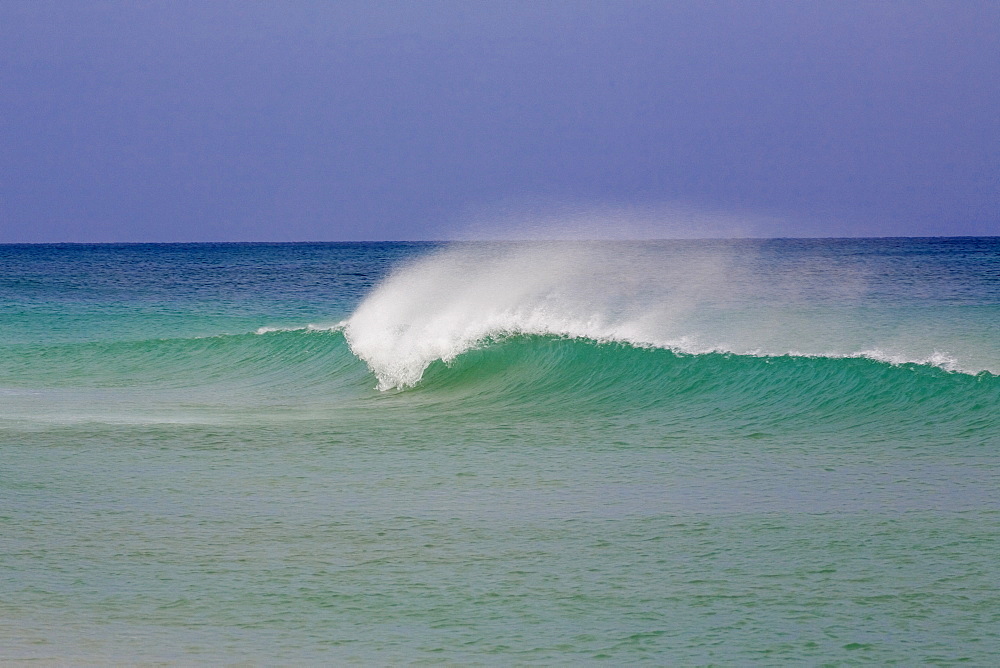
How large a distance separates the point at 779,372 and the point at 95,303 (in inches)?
1067

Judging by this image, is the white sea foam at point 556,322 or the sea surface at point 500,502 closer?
the sea surface at point 500,502

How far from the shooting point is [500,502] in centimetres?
720

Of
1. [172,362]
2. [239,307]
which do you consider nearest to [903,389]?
[172,362]

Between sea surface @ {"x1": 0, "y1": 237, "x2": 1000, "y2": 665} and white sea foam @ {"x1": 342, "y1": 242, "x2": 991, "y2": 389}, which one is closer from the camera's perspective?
sea surface @ {"x1": 0, "y1": 237, "x2": 1000, "y2": 665}

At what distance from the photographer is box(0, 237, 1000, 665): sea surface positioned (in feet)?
16.1

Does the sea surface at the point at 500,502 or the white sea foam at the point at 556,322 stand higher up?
the white sea foam at the point at 556,322

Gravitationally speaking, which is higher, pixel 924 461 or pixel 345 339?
pixel 345 339

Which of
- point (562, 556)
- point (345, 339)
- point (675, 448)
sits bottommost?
point (562, 556)

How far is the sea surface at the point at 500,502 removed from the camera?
4.91 meters

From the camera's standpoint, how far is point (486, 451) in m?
9.16

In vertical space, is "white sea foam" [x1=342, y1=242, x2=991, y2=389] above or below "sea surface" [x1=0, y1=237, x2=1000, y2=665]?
above

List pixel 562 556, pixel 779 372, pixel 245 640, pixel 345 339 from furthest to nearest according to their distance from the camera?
pixel 345 339 < pixel 779 372 < pixel 562 556 < pixel 245 640

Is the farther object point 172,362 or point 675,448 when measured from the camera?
point 172,362

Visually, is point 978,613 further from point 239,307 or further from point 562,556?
point 239,307
